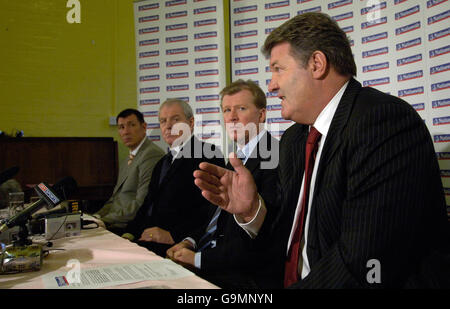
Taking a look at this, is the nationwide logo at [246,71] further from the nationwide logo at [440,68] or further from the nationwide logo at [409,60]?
the nationwide logo at [440,68]

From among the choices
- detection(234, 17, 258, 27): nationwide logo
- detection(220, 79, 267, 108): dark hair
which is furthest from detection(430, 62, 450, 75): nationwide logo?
detection(234, 17, 258, 27): nationwide logo

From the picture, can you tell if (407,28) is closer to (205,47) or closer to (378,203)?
(205,47)

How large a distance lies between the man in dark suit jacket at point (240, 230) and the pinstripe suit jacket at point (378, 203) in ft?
1.45

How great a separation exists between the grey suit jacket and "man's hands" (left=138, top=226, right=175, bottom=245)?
63 cm

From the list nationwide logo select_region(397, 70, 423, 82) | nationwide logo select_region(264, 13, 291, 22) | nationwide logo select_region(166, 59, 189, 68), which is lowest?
nationwide logo select_region(397, 70, 423, 82)

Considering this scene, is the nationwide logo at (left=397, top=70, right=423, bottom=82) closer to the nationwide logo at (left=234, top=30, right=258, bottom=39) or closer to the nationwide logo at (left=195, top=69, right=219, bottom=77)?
the nationwide logo at (left=234, top=30, right=258, bottom=39)

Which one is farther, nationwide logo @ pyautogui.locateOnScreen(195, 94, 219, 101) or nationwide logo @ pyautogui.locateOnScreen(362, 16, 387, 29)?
nationwide logo @ pyautogui.locateOnScreen(195, 94, 219, 101)

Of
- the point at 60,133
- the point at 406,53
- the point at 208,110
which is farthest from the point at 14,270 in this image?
the point at 60,133

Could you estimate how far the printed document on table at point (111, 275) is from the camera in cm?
97

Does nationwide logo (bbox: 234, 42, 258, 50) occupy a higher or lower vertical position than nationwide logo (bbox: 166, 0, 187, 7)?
lower

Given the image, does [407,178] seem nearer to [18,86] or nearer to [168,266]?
[168,266]

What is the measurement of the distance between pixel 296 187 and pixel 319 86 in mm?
420

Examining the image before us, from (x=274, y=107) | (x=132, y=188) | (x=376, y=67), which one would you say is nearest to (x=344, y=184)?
(x=132, y=188)

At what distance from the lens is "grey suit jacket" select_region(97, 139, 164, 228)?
119 inches
